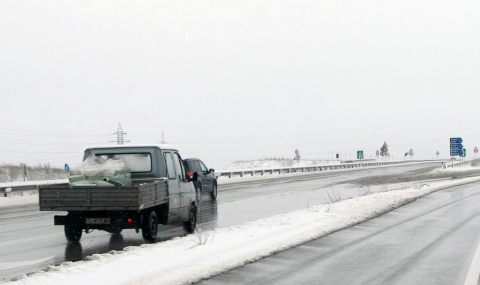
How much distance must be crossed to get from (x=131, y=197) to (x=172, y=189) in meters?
2.14

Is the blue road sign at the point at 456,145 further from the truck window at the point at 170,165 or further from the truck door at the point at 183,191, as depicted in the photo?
the truck window at the point at 170,165

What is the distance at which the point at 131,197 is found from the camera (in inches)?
459

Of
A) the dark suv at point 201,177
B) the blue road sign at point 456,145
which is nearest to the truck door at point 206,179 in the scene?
the dark suv at point 201,177

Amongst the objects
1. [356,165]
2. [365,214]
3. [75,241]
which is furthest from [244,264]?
[356,165]

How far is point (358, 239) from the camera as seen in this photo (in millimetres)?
12406

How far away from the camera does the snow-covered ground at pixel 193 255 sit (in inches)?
329

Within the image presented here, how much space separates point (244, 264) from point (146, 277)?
1849 mm

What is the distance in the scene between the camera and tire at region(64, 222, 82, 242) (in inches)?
512

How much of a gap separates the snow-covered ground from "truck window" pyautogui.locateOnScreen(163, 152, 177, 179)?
169 cm

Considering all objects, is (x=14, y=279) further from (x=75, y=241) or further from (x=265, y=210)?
(x=265, y=210)

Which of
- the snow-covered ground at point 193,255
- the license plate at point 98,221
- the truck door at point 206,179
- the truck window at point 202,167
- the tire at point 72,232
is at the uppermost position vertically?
the truck window at point 202,167

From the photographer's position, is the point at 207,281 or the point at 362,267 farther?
the point at 362,267

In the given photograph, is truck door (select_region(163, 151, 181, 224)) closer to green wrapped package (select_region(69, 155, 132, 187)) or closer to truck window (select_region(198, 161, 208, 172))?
green wrapped package (select_region(69, 155, 132, 187))

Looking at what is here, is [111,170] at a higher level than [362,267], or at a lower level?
higher
